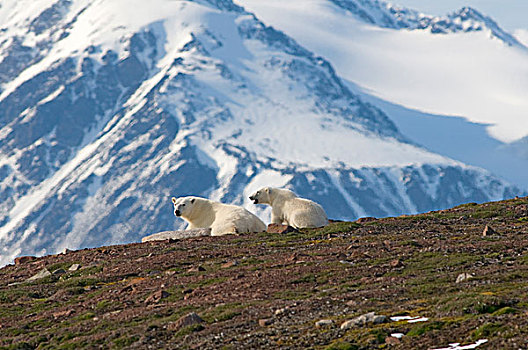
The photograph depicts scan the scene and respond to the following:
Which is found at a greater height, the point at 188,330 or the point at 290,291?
the point at 188,330

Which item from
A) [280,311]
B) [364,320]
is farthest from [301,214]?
[364,320]

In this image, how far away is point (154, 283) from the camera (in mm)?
33938

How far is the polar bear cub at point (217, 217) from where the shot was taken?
48650 mm

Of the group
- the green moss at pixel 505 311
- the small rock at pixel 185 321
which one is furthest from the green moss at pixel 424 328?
the small rock at pixel 185 321

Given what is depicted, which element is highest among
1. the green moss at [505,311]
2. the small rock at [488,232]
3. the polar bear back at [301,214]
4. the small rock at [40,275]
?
the green moss at [505,311]

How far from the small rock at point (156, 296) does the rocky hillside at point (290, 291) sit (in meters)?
0.06

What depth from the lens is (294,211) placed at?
50438mm

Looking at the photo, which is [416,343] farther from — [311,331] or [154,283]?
[154,283]

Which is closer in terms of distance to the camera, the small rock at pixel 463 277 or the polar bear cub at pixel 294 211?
the small rock at pixel 463 277

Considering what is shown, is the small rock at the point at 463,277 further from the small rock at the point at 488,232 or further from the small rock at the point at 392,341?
the small rock at the point at 488,232

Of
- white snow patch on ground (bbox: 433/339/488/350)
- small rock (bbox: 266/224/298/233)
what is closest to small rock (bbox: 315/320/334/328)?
white snow patch on ground (bbox: 433/339/488/350)

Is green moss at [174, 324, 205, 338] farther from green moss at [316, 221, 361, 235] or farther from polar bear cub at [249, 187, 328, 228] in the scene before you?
polar bear cub at [249, 187, 328, 228]

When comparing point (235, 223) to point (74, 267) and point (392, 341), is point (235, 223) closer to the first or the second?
point (74, 267)

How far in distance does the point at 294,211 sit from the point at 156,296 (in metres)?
20.1
